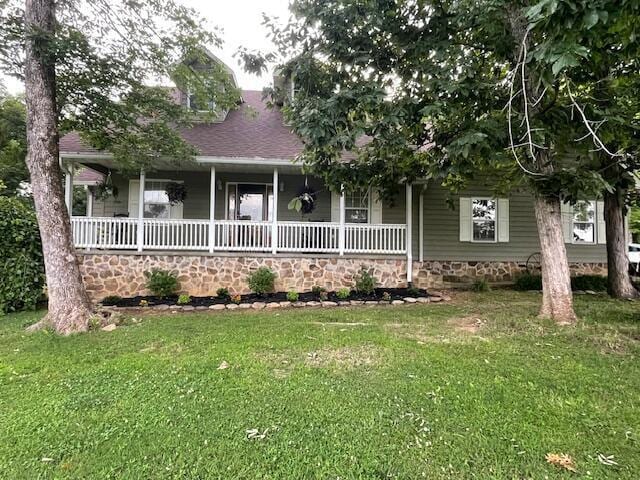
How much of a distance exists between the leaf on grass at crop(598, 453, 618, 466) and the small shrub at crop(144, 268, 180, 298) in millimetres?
7479

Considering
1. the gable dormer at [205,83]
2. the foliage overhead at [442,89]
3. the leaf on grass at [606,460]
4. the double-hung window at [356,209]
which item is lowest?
the leaf on grass at [606,460]

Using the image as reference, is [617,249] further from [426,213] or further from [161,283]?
[161,283]

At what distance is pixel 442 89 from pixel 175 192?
7.27 m

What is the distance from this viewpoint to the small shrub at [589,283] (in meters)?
9.31

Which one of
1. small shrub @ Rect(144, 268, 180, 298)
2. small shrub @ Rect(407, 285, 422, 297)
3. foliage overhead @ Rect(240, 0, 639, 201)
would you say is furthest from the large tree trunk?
small shrub @ Rect(407, 285, 422, 297)

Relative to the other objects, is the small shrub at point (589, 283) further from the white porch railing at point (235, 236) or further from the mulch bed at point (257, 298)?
the white porch railing at point (235, 236)

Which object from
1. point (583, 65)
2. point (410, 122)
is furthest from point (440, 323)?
point (583, 65)

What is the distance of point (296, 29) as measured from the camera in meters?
5.67

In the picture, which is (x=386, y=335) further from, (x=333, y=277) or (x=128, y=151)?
(x=128, y=151)

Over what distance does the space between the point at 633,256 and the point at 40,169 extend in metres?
16.4

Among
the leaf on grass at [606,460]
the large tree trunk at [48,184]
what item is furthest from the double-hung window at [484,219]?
the large tree trunk at [48,184]

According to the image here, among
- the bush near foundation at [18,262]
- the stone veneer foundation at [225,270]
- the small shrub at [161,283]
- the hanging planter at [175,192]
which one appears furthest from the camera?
the hanging planter at [175,192]

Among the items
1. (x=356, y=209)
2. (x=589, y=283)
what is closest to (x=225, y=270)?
(x=356, y=209)

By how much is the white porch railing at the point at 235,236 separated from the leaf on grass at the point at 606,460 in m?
6.53
